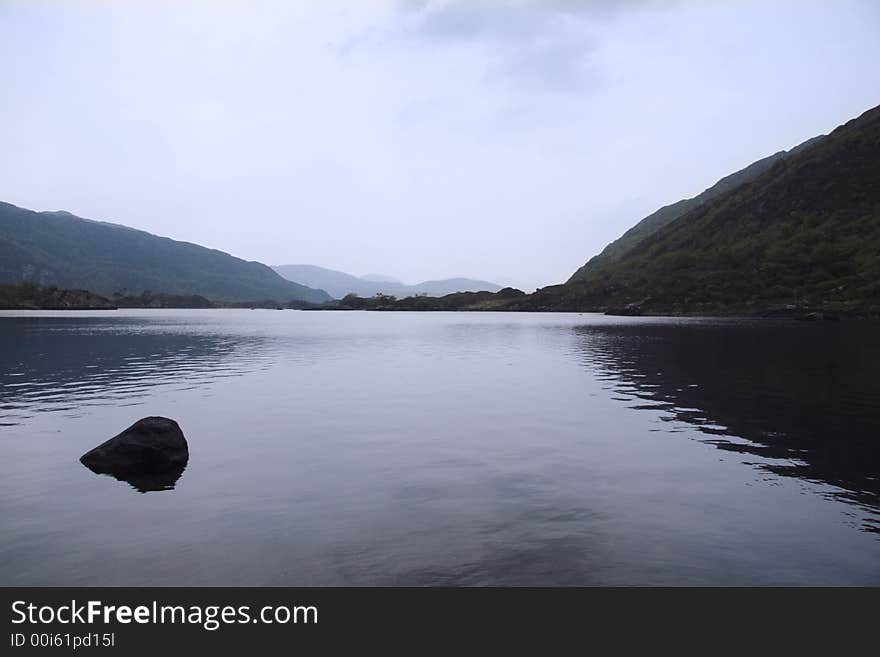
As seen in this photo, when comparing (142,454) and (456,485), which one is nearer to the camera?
(456,485)

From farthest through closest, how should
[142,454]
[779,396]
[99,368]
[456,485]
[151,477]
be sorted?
[99,368], [779,396], [142,454], [151,477], [456,485]

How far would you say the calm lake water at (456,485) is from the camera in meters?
16.6

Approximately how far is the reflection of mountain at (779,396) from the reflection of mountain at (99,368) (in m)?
44.2

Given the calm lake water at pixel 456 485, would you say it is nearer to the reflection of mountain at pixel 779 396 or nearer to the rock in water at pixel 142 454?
the reflection of mountain at pixel 779 396

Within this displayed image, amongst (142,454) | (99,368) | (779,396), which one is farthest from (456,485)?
(99,368)

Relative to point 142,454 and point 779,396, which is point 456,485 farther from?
point 779,396

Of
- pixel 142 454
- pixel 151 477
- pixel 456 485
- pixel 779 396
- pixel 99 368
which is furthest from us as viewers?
pixel 99 368

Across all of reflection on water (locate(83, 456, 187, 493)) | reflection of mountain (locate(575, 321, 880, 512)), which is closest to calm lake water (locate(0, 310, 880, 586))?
reflection of mountain (locate(575, 321, 880, 512))

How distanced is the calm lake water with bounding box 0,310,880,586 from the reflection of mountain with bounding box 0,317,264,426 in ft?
2.46

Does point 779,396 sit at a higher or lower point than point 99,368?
lower

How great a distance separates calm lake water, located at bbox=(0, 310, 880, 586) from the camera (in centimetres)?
1661

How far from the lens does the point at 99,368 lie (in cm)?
6938

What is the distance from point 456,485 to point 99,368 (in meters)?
61.2
